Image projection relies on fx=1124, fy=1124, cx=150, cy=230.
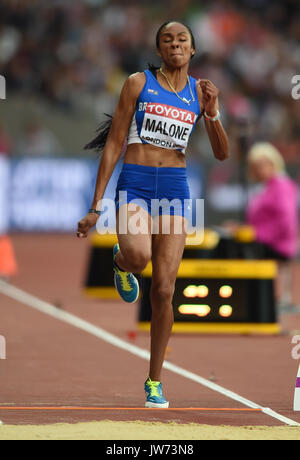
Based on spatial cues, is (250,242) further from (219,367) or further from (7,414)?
(7,414)

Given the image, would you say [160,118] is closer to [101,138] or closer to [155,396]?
[101,138]

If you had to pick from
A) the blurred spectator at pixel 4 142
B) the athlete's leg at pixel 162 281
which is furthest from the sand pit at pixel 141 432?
the blurred spectator at pixel 4 142

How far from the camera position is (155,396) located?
7.24m

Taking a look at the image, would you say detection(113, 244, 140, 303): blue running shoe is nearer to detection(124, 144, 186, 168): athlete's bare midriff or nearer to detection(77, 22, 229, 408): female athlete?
detection(77, 22, 229, 408): female athlete

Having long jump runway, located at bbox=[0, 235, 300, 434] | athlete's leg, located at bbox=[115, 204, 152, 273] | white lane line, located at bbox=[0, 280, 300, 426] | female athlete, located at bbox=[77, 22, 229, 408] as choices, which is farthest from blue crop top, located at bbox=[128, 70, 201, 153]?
white lane line, located at bbox=[0, 280, 300, 426]

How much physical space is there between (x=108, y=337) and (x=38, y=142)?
14478 millimetres

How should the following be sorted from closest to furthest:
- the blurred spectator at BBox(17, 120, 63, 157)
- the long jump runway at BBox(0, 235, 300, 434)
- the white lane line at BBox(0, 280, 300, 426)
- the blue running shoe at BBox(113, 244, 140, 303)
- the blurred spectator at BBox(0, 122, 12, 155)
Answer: the long jump runway at BBox(0, 235, 300, 434) → the white lane line at BBox(0, 280, 300, 426) → the blue running shoe at BBox(113, 244, 140, 303) → the blurred spectator at BBox(0, 122, 12, 155) → the blurred spectator at BBox(17, 120, 63, 157)

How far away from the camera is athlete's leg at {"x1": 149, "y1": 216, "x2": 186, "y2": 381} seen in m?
7.21

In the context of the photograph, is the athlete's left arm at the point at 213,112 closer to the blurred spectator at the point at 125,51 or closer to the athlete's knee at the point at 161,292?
the athlete's knee at the point at 161,292

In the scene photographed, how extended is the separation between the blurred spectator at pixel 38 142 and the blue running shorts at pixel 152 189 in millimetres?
17484

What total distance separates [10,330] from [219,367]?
2.96 metres

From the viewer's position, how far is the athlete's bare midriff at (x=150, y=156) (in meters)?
7.25

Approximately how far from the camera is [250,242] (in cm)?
1303

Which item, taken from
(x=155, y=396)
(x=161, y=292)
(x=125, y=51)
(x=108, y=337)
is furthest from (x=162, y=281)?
(x=125, y=51)
